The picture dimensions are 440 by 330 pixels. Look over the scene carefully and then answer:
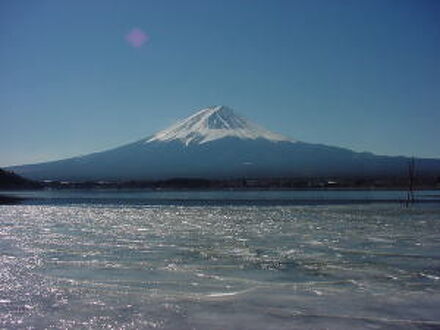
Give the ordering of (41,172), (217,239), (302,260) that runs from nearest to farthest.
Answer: (302,260) → (217,239) → (41,172)

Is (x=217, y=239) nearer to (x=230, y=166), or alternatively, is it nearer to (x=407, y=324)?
(x=407, y=324)

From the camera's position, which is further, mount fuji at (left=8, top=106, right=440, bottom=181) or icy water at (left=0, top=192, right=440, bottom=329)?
mount fuji at (left=8, top=106, right=440, bottom=181)

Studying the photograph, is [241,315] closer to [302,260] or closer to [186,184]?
[302,260]

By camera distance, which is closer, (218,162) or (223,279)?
(223,279)

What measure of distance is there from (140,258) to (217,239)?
3.58m

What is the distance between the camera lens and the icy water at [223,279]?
7059 mm

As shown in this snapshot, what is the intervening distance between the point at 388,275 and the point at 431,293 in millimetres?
1480

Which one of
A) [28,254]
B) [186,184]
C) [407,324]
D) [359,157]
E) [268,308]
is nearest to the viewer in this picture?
[407,324]

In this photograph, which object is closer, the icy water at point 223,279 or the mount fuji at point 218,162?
the icy water at point 223,279

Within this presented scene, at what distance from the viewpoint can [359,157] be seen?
583 ft

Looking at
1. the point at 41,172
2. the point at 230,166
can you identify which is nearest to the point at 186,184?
the point at 230,166

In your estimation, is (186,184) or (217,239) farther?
(186,184)

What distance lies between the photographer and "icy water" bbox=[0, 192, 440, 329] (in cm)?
706

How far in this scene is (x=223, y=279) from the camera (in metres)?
9.45
